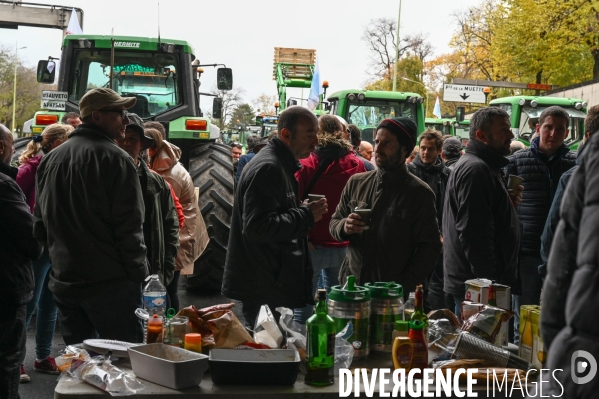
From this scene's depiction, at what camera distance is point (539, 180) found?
586cm

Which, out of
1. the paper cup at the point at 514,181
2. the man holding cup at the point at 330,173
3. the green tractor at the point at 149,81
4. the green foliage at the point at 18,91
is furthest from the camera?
the green foliage at the point at 18,91

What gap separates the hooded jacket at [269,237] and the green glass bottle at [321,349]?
115 cm

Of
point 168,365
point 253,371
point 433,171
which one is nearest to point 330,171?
point 433,171

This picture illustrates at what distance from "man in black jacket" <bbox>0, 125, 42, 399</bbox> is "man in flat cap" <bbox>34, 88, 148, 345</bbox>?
0.28 metres

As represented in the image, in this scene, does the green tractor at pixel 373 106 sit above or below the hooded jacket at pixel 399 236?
above

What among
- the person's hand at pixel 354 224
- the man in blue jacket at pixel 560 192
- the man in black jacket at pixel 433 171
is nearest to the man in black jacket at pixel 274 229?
the person's hand at pixel 354 224

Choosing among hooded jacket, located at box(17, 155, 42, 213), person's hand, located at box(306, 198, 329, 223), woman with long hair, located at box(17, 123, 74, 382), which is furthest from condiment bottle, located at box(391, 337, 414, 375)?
hooded jacket, located at box(17, 155, 42, 213)

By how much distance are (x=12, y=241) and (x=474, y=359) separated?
8.70 ft

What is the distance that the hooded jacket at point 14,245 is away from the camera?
4.22m

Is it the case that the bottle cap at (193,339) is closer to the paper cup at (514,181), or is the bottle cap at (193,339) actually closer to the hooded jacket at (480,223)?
the hooded jacket at (480,223)

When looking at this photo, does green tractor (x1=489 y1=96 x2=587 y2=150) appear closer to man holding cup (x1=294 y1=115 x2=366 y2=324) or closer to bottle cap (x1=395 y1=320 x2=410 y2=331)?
man holding cup (x1=294 y1=115 x2=366 y2=324)

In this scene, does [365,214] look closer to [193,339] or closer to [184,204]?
[193,339]

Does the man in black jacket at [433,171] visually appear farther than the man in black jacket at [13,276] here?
Yes

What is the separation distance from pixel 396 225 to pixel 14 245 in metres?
2.18
